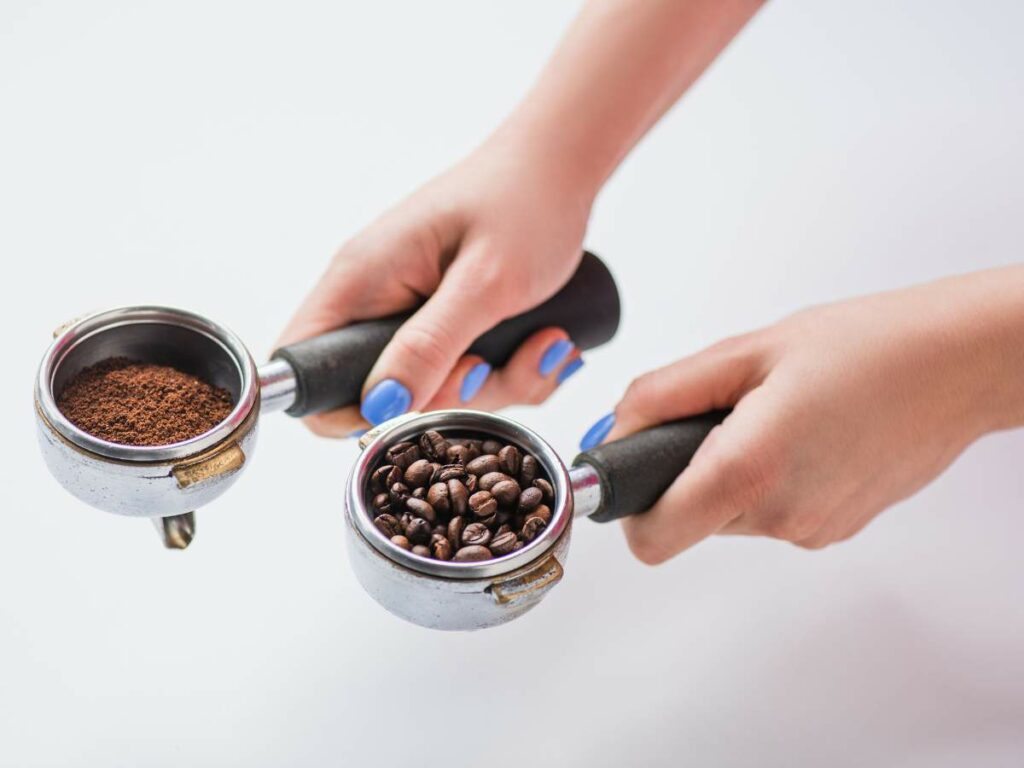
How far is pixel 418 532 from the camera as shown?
902mm

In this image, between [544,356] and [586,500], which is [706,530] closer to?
[586,500]

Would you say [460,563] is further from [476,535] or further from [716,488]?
[716,488]

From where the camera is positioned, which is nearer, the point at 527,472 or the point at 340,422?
the point at 527,472

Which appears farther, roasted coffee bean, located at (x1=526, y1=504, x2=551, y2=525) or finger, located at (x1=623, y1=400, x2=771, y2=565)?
finger, located at (x1=623, y1=400, x2=771, y2=565)

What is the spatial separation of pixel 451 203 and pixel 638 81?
0.89ft

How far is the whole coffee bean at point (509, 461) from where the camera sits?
0.96 m

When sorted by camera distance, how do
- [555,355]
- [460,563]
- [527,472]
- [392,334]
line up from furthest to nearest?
[555,355] < [392,334] < [527,472] < [460,563]

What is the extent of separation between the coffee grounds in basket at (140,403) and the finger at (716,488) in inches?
16.3

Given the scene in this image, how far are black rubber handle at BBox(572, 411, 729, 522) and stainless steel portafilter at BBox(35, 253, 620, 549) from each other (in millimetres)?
245

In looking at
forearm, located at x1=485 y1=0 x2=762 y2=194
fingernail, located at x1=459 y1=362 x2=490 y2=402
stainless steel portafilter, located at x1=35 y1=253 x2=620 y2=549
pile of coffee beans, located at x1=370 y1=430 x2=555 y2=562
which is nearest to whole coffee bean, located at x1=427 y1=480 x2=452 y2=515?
pile of coffee beans, located at x1=370 y1=430 x2=555 y2=562

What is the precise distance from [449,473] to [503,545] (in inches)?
3.2

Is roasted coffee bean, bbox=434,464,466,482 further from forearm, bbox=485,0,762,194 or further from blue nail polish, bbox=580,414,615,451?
forearm, bbox=485,0,762,194

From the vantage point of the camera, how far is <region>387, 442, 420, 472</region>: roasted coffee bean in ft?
3.14

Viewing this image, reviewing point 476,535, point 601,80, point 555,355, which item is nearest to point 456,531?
point 476,535
